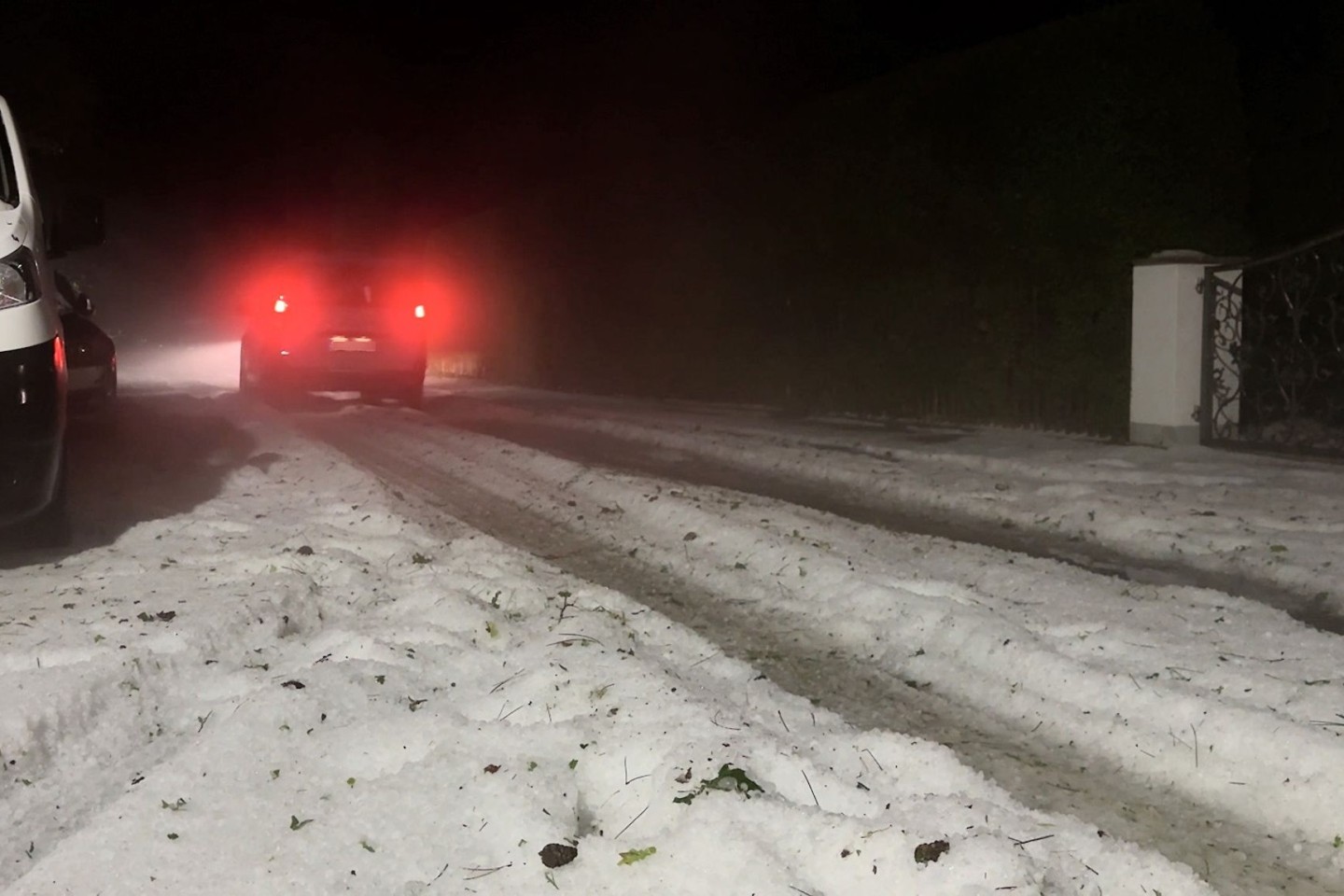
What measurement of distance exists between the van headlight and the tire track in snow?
2.37 m

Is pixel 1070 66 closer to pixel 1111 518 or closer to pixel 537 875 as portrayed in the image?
pixel 1111 518

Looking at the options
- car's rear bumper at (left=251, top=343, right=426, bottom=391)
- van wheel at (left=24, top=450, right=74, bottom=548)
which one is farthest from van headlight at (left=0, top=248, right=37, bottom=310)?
car's rear bumper at (left=251, top=343, right=426, bottom=391)

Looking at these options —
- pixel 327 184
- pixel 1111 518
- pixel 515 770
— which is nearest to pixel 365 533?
pixel 515 770

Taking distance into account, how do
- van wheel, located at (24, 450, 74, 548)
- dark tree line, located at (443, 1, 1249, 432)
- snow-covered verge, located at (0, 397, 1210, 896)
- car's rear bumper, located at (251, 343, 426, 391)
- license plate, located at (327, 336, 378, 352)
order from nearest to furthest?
snow-covered verge, located at (0, 397, 1210, 896), van wheel, located at (24, 450, 74, 548), dark tree line, located at (443, 1, 1249, 432), car's rear bumper, located at (251, 343, 426, 391), license plate, located at (327, 336, 378, 352)

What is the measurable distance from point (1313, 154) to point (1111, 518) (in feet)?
19.4

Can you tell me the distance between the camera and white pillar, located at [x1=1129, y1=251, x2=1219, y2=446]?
8.92 metres

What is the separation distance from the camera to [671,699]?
3633 mm

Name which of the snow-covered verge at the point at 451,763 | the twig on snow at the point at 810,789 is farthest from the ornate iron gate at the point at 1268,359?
the twig on snow at the point at 810,789

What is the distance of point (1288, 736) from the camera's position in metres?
3.32

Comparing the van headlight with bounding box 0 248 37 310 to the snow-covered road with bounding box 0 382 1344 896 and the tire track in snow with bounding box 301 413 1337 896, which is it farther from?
the tire track in snow with bounding box 301 413 1337 896

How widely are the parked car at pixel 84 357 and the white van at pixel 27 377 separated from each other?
5807 mm

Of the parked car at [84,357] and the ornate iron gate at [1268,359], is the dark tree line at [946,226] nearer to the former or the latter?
the ornate iron gate at [1268,359]

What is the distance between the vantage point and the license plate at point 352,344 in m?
13.8

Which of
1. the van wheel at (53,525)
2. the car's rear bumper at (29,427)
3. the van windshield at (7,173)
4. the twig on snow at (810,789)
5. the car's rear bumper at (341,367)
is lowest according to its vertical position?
the twig on snow at (810,789)
